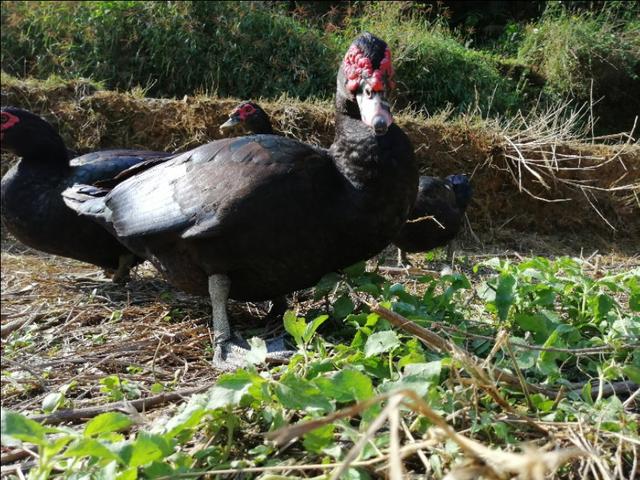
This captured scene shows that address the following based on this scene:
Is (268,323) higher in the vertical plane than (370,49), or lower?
lower

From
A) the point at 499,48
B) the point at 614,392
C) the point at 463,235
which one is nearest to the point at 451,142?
the point at 463,235

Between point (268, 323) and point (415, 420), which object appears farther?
point (268, 323)

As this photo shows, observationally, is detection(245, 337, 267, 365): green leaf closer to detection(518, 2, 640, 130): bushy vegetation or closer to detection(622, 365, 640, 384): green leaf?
detection(622, 365, 640, 384): green leaf

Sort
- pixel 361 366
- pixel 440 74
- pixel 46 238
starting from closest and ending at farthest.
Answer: pixel 361 366, pixel 46 238, pixel 440 74

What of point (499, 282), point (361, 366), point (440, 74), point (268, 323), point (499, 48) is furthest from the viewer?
point (499, 48)

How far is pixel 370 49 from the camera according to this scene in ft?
6.31

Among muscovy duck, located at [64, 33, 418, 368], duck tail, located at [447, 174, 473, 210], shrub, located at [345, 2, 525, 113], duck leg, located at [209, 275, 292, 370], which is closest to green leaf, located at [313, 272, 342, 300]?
muscovy duck, located at [64, 33, 418, 368]

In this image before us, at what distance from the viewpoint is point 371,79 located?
6.21 feet

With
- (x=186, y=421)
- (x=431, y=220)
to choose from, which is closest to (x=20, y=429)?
(x=186, y=421)

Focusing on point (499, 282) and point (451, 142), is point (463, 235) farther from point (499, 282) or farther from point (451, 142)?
point (499, 282)

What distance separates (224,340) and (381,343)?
0.72 m

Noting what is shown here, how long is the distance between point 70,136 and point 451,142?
3.25m

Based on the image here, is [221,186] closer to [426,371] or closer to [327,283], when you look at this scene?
[327,283]

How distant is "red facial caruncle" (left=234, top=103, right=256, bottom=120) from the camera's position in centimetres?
480
